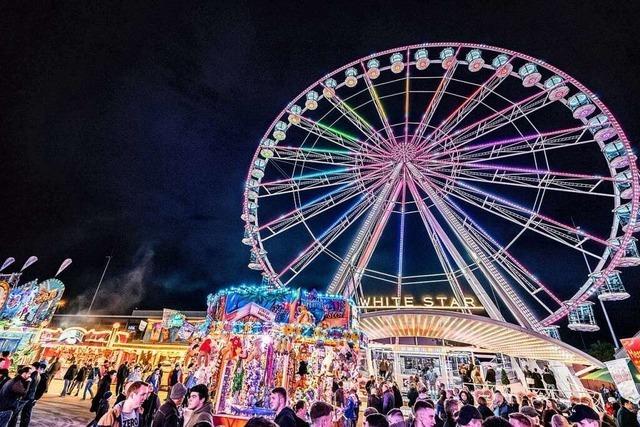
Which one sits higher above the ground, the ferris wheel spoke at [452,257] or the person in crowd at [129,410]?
the ferris wheel spoke at [452,257]

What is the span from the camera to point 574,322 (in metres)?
16.0

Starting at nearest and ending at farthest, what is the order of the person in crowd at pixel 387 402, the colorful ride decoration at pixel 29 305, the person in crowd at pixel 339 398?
the person in crowd at pixel 387 402 < the person in crowd at pixel 339 398 < the colorful ride decoration at pixel 29 305

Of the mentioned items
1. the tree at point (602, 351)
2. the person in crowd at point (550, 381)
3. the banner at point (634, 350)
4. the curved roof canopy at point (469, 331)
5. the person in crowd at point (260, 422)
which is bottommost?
the person in crowd at point (260, 422)

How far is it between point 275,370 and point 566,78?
1709 centimetres

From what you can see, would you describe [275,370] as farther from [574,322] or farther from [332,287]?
[574,322]

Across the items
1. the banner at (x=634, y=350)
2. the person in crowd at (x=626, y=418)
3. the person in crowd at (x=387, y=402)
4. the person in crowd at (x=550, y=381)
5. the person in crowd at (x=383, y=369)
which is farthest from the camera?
the person in crowd at (x=383, y=369)

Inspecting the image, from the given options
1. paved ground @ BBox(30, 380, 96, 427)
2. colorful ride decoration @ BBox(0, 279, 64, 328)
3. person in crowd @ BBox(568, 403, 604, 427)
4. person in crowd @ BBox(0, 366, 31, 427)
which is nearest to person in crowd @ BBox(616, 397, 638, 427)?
person in crowd @ BBox(568, 403, 604, 427)

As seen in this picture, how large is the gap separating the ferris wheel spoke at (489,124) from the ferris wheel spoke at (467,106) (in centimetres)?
47

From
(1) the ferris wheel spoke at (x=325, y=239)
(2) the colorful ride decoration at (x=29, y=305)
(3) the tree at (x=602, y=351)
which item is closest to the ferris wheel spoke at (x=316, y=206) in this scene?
(1) the ferris wheel spoke at (x=325, y=239)

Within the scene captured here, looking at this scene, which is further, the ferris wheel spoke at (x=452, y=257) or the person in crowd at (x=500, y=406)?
the ferris wheel spoke at (x=452, y=257)

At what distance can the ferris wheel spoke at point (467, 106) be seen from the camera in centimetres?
1535

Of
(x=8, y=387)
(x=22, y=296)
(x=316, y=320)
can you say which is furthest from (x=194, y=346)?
(x=22, y=296)

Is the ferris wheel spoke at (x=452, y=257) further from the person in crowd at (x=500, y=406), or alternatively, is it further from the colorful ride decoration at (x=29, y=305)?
the colorful ride decoration at (x=29, y=305)

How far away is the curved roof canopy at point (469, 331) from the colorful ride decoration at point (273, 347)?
375 centimetres
